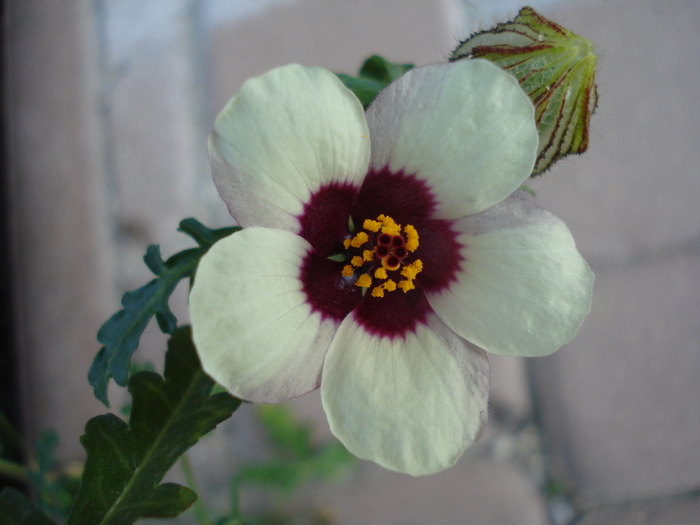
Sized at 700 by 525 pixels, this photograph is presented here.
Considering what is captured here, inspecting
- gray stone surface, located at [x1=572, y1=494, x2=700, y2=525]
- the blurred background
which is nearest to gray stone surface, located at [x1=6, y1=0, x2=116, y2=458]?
the blurred background

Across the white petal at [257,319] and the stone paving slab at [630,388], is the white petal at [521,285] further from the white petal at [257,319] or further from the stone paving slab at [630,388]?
the stone paving slab at [630,388]

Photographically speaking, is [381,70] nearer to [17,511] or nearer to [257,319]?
[257,319]

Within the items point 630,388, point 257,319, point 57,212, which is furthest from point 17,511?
point 630,388

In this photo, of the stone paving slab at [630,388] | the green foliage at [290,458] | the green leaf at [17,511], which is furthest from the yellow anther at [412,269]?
the stone paving slab at [630,388]

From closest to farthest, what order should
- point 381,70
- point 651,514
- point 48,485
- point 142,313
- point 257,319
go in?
1. point 257,319
2. point 142,313
3. point 381,70
4. point 48,485
5. point 651,514

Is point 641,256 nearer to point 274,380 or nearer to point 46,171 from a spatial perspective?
point 274,380

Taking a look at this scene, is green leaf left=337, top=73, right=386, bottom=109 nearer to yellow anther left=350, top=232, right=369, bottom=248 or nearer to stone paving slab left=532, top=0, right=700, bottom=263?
yellow anther left=350, top=232, right=369, bottom=248
